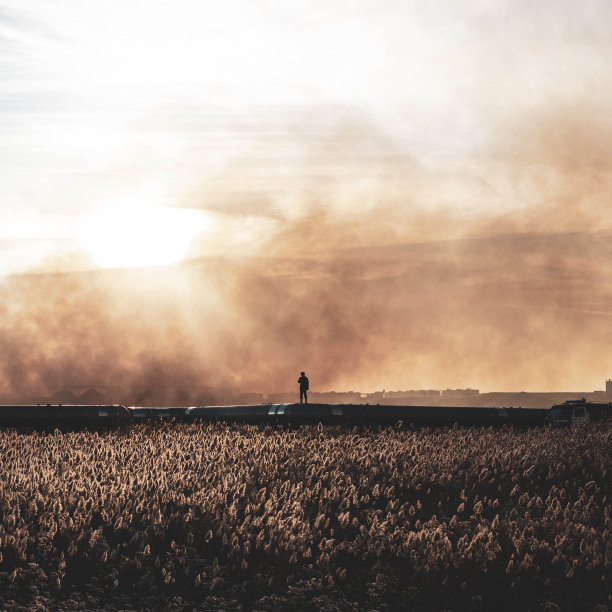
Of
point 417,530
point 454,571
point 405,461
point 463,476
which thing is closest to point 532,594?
point 454,571

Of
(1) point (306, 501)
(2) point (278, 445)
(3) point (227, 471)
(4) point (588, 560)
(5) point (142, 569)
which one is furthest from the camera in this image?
(2) point (278, 445)

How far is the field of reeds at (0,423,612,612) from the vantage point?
820 cm

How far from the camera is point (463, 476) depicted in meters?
13.2

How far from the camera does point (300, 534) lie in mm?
9148

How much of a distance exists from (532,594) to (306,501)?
128 inches

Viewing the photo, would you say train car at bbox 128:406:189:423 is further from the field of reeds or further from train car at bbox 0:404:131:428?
the field of reeds

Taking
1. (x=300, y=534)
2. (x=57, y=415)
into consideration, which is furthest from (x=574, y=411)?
(x=300, y=534)

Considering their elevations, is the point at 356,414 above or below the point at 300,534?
above

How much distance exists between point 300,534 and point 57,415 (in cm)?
1803

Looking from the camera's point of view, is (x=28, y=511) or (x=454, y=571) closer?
(x=454, y=571)

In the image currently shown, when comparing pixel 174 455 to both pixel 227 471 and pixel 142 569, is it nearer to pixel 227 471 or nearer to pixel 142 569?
pixel 227 471

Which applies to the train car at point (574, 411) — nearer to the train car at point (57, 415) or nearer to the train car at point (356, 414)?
the train car at point (356, 414)

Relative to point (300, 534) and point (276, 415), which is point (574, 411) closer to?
point (276, 415)

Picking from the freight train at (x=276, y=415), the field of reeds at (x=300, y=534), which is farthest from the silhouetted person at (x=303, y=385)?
the field of reeds at (x=300, y=534)
